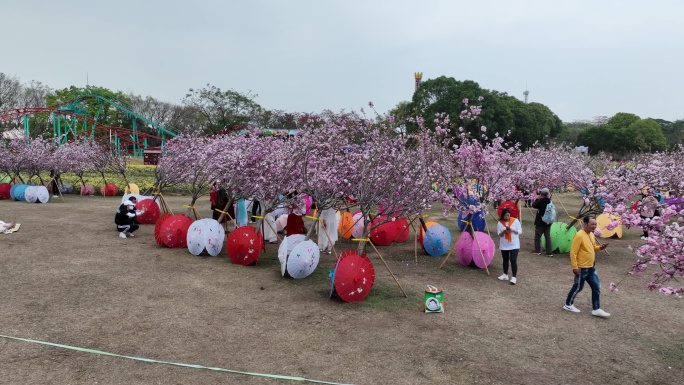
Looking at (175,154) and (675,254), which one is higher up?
(175,154)

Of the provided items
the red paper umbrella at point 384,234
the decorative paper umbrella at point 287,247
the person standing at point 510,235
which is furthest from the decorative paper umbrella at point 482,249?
the decorative paper umbrella at point 287,247

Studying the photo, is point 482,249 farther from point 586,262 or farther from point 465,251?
point 586,262

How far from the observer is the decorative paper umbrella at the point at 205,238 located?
1158 centimetres

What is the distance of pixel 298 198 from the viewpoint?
37.9 ft

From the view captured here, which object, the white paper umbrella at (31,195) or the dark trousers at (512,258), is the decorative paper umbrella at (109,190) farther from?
the dark trousers at (512,258)

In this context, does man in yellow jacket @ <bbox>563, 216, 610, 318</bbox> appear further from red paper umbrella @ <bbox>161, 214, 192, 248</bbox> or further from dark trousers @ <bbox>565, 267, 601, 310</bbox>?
red paper umbrella @ <bbox>161, 214, 192, 248</bbox>

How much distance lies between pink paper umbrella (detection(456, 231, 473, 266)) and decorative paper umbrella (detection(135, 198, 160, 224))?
37.4 ft

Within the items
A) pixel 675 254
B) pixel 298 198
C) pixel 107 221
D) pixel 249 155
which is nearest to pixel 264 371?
pixel 675 254

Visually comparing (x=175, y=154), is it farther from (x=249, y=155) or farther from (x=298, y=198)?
(x=298, y=198)

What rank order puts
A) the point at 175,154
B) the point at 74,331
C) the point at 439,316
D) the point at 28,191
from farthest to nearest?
the point at 28,191, the point at 175,154, the point at 439,316, the point at 74,331

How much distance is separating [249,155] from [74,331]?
645cm

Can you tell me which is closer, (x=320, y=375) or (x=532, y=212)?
(x=320, y=375)

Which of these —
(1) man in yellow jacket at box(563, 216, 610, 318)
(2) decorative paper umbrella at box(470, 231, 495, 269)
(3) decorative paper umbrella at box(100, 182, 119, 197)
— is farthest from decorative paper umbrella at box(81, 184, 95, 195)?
(1) man in yellow jacket at box(563, 216, 610, 318)

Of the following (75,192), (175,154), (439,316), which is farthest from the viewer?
(75,192)
